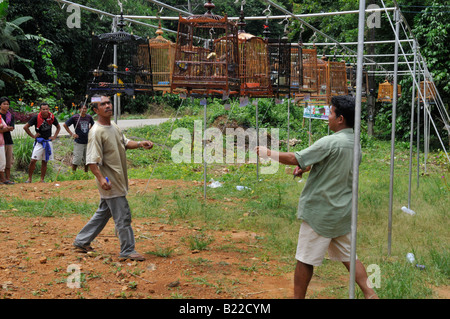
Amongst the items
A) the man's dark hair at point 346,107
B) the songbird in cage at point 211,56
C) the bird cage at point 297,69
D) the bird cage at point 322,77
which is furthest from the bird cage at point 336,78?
the man's dark hair at point 346,107

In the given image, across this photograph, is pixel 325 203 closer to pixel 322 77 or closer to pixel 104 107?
pixel 104 107

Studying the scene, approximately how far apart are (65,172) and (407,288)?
1062 cm

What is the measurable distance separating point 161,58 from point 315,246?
5338mm

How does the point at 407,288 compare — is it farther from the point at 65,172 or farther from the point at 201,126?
the point at 201,126

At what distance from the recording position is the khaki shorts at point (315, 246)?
173 inches

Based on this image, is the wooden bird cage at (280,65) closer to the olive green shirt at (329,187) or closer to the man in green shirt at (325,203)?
the man in green shirt at (325,203)

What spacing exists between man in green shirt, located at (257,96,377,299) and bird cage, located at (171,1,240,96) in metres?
1.86

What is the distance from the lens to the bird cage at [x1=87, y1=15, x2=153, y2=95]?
692 centimetres

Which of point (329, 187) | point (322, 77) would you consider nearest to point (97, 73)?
point (329, 187)

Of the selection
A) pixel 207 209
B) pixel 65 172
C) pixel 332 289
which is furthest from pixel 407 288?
pixel 65 172

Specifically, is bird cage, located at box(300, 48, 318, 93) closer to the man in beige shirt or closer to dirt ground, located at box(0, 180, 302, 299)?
dirt ground, located at box(0, 180, 302, 299)

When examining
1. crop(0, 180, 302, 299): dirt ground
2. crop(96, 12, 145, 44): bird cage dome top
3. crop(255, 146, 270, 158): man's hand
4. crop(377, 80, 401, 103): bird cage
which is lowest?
crop(0, 180, 302, 299): dirt ground

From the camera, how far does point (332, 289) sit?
210 inches

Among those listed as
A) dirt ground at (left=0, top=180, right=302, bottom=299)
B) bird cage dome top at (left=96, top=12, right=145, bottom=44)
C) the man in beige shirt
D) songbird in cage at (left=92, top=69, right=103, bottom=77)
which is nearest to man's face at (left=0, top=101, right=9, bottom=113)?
dirt ground at (left=0, top=180, right=302, bottom=299)
